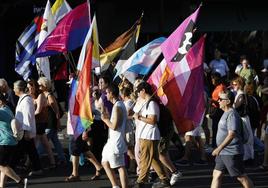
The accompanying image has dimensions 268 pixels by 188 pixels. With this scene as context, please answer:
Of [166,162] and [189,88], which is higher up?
[189,88]

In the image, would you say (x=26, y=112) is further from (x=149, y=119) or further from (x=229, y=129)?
(x=229, y=129)

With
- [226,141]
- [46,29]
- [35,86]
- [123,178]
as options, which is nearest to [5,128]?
[123,178]

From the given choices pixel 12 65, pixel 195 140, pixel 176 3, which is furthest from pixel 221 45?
pixel 195 140

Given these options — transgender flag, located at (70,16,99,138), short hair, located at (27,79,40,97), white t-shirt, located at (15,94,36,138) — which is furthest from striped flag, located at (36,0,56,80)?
transgender flag, located at (70,16,99,138)

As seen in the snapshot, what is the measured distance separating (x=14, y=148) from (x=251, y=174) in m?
3.86

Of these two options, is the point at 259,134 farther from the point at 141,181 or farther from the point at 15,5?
the point at 15,5

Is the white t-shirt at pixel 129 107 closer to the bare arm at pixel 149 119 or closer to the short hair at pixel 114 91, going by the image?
the bare arm at pixel 149 119

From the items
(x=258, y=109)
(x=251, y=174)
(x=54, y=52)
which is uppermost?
(x=54, y=52)

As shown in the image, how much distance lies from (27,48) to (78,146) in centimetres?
301

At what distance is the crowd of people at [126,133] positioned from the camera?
9508 millimetres

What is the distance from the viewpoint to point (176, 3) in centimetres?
2514

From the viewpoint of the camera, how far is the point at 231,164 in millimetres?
9383

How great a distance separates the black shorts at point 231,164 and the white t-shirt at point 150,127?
1269 millimetres

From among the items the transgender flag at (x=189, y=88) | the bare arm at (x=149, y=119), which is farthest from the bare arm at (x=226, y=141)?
the bare arm at (x=149, y=119)
